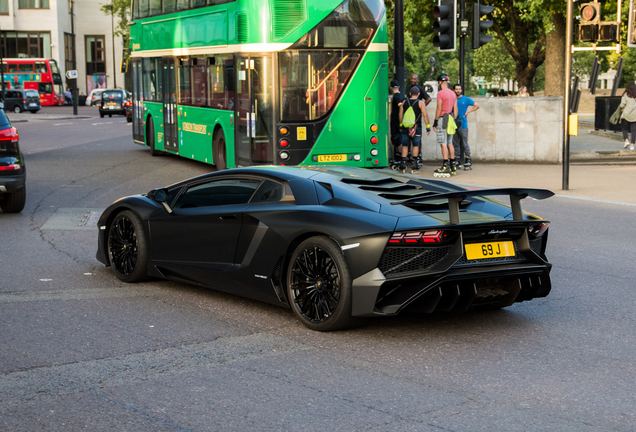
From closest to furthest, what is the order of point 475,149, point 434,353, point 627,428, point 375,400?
point 627,428 → point 375,400 → point 434,353 → point 475,149

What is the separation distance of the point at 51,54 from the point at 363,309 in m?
91.3

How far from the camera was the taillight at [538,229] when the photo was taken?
6143mm

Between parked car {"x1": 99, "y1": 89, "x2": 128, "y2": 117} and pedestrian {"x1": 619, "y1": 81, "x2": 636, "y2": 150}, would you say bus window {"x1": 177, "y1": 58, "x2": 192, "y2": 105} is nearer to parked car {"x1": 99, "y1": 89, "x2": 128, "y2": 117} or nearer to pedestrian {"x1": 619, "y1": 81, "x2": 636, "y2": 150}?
pedestrian {"x1": 619, "y1": 81, "x2": 636, "y2": 150}

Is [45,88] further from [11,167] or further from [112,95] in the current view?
[11,167]

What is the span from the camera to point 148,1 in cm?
2092

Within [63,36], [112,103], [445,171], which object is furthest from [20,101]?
[445,171]

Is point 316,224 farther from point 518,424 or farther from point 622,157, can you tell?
point 622,157

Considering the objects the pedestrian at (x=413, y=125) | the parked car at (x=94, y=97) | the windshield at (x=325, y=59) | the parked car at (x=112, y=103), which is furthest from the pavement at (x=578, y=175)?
the parked car at (x=94, y=97)

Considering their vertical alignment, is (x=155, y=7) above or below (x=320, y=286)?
above

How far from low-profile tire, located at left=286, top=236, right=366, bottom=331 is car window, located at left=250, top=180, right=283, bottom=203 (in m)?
0.56

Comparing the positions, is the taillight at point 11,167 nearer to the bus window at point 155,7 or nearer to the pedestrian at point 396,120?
the pedestrian at point 396,120

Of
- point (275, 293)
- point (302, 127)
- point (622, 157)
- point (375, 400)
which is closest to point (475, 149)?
point (622, 157)

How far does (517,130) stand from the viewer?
20359 mm

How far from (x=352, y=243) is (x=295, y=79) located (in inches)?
417
